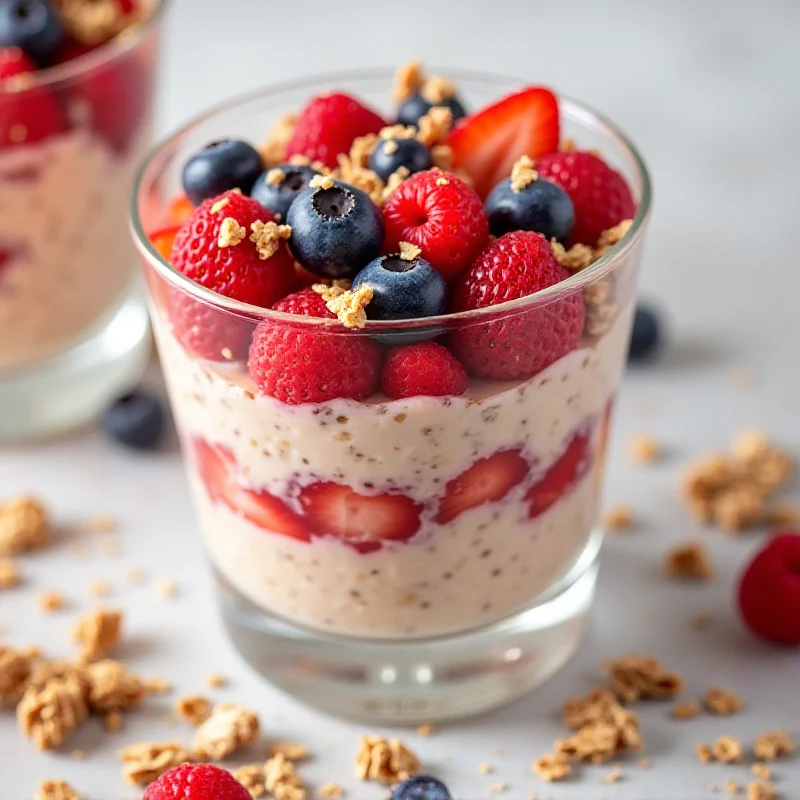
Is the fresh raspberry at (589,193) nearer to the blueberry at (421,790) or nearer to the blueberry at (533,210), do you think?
the blueberry at (533,210)

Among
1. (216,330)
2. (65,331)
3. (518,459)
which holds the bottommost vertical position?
(65,331)

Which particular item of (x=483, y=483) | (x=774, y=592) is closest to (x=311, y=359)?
(x=483, y=483)

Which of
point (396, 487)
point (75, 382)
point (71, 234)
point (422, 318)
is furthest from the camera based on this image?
point (75, 382)

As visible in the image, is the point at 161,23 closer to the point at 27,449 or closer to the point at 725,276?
the point at 27,449

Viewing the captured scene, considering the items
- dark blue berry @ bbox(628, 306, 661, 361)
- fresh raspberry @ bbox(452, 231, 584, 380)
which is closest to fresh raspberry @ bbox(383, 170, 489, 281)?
fresh raspberry @ bbox(452, 231, 584, 380)

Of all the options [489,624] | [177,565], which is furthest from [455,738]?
[177,565]

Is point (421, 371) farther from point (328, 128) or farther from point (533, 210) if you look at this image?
point (328, 128)

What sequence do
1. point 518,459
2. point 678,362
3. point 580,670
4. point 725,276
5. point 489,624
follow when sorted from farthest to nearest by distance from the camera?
point 725,276, point 678,362, point 580,670, point 489,624, point 518,459

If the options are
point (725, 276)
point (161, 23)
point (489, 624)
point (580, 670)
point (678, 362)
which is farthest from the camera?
point (725, 276)

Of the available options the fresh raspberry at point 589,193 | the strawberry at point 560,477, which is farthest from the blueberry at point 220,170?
the strawberry at point 560,477
